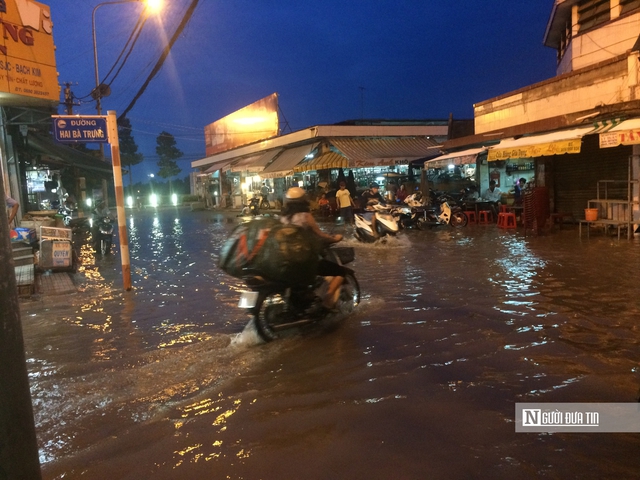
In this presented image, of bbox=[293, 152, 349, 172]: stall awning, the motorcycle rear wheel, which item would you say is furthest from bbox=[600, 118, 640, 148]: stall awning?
bbox=[293, 152, 349, 172]: stall awning

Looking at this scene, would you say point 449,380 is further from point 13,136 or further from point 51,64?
point 13,136

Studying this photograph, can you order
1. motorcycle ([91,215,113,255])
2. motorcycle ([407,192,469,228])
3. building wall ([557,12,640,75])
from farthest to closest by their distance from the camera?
Result: 1. motorcycle ([407,192,469,228])
2. building wall ([557,12,640,75])
3. motorcycle ([91,215,113,255])

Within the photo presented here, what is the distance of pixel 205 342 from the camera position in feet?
19.0

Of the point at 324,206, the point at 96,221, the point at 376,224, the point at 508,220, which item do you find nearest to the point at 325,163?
the point at 324,206

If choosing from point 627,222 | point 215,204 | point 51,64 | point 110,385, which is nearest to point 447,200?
point 627,222

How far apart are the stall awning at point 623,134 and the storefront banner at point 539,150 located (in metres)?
0.76

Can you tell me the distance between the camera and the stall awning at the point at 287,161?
963 inches

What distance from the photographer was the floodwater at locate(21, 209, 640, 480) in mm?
3291

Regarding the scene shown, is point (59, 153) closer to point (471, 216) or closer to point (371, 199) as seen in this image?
point (371, 199)

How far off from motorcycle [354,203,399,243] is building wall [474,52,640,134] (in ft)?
17.9

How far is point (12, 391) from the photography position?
2029mm

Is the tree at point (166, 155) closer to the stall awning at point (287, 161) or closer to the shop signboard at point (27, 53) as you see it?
the stall awning at point (287, 161)

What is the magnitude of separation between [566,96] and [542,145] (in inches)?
96.3

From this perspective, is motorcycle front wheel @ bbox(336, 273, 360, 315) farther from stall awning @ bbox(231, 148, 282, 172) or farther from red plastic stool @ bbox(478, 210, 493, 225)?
stall awning @ bbox(231, 148, 282, 172)
